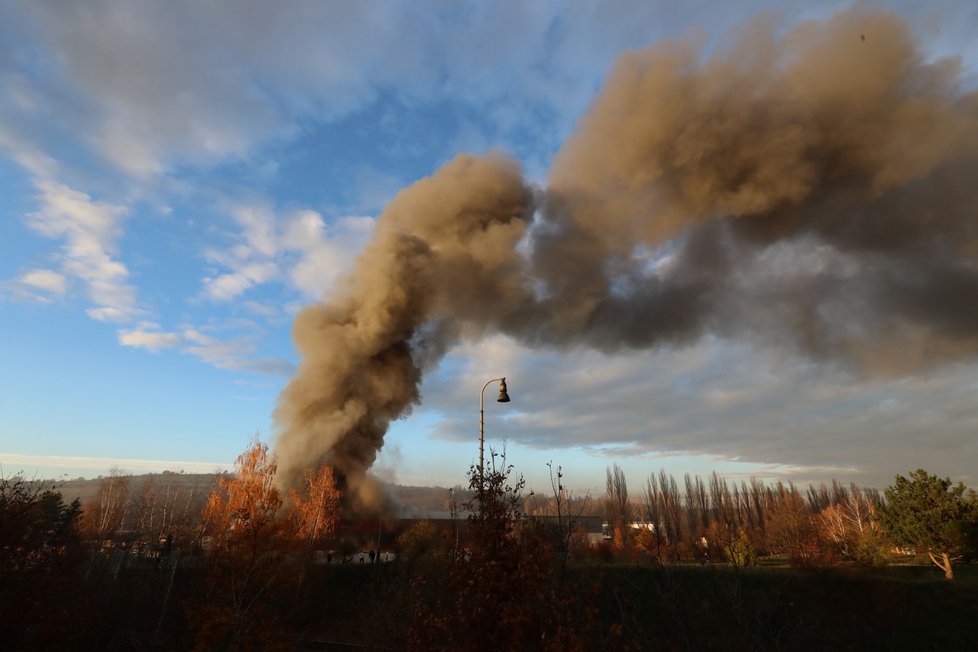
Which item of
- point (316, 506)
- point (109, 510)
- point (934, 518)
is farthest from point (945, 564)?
point (109, 510)

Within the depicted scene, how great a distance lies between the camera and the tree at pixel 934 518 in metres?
18.0

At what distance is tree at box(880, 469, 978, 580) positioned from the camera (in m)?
18.0

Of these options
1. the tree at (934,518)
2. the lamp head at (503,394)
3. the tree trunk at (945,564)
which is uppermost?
the lamp head at (503,394)

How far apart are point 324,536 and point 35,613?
18709 mm

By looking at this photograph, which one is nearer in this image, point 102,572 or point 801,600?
point 801,600

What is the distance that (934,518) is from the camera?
1855 centimetres

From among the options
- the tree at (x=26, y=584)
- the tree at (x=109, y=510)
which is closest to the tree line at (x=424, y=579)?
the tree at (x=26, y=584)

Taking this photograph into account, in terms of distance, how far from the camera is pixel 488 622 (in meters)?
3.73

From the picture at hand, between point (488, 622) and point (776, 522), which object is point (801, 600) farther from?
point (776, 522)

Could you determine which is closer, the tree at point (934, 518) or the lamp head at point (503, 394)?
the lamp head at point (503, 394)

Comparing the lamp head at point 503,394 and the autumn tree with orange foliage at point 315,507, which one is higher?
the lamp head at point 503,394

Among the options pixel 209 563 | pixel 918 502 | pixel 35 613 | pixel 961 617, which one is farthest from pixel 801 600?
pixel 209 563

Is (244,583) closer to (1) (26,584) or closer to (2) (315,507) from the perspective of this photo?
(1) (26,584)

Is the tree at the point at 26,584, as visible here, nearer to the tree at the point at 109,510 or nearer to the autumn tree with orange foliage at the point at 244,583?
the autumn tree with orange foliage at the point at 244,583
